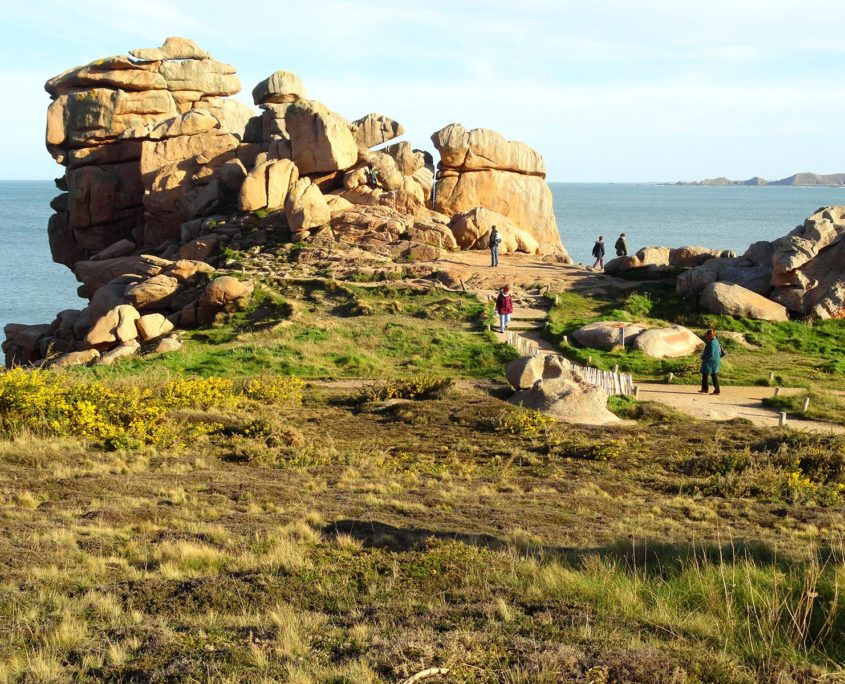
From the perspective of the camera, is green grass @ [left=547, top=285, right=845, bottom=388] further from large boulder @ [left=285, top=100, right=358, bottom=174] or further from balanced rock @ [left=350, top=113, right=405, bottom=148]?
balanced rock @ [left=350, top=113, right=405, bottom=148]

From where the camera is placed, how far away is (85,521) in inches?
447

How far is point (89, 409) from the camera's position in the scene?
1762 cm

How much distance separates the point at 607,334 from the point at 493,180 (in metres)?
20.8

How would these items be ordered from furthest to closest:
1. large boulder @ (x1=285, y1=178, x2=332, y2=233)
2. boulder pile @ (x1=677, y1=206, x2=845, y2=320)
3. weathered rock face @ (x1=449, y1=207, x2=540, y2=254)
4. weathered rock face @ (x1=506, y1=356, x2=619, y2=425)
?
weathered rock face @ (x1=449, y1=207, x2=540, y2=254)
large boulder @ (x1=285, y1=178, x2=332, y2=233)
boulder pile @ (x1=677, y1=206, x2=845, y2=320)
weathered rock face @ (x1=506, y1=356, x2=619, y2=425)

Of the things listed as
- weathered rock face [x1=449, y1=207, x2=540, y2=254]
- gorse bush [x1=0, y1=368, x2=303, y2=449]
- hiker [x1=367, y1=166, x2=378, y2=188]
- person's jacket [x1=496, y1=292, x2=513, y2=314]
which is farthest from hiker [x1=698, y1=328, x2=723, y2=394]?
hiker [x1=367, y1=166, x2=378, y2=188]

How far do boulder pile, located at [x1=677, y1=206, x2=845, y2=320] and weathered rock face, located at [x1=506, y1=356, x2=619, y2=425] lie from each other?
11731 millimetres

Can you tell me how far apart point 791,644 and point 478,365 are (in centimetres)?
2019

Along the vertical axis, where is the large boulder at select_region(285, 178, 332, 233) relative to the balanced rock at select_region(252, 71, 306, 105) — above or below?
below

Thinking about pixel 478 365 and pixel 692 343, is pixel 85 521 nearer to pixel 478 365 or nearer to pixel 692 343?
pixel 478 365

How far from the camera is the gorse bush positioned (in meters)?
17.3

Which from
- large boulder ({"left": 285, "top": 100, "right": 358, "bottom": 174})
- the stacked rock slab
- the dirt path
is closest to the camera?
the dirt path

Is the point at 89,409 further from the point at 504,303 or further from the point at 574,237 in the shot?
the point at 574,237

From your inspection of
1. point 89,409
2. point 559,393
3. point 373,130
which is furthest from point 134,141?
point 559,393

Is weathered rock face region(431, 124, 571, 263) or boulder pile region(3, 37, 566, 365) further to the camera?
weathered rock face region(431, 124, 571, 263)
